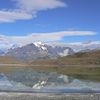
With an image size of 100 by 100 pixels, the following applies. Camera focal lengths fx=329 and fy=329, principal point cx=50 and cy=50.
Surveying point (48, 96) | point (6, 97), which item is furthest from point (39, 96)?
point (6, 97)

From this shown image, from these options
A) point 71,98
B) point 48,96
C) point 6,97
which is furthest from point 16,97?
point 71,98

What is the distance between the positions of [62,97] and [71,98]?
3.31 ft

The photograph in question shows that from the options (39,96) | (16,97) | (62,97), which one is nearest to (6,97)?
(16,97)

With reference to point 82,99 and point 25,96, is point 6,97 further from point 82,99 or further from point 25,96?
point 82,99

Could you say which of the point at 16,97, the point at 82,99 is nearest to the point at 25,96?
the point at 16,97

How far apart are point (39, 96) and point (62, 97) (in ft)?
7.44

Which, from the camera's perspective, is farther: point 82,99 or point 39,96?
point 39,96

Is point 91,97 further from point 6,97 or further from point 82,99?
point 6,97

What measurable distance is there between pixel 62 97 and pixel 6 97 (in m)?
5.06

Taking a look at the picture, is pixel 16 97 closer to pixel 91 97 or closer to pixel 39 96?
pixel 39 96

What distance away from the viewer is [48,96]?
99.3 ft

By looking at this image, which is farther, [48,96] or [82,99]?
[48,96]

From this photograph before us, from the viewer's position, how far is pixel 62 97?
97.1ft

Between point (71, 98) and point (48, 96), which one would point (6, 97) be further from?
point (71, 98)
